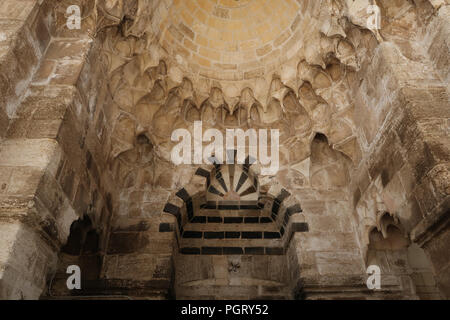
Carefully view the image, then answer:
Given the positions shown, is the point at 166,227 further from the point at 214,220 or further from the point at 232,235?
the point at 232,235

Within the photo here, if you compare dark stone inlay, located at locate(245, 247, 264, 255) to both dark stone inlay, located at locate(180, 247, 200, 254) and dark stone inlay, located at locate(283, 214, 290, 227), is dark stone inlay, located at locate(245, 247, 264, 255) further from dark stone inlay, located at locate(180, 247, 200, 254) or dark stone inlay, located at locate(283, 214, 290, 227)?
dark stone inlay, located at locate(180, 247, 200, 254)

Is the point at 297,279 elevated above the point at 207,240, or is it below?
below

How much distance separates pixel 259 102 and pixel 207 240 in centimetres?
260

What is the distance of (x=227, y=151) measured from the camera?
6.52 m

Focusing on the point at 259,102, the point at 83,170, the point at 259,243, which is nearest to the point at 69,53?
the point at 83,170

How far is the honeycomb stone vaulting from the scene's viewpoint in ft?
12.0

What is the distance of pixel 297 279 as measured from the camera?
5.32 meters

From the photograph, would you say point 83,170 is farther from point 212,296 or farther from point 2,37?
point 212,296

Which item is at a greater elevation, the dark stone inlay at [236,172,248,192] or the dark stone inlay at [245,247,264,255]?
the dark stone inlay at [236,172,248,192]
